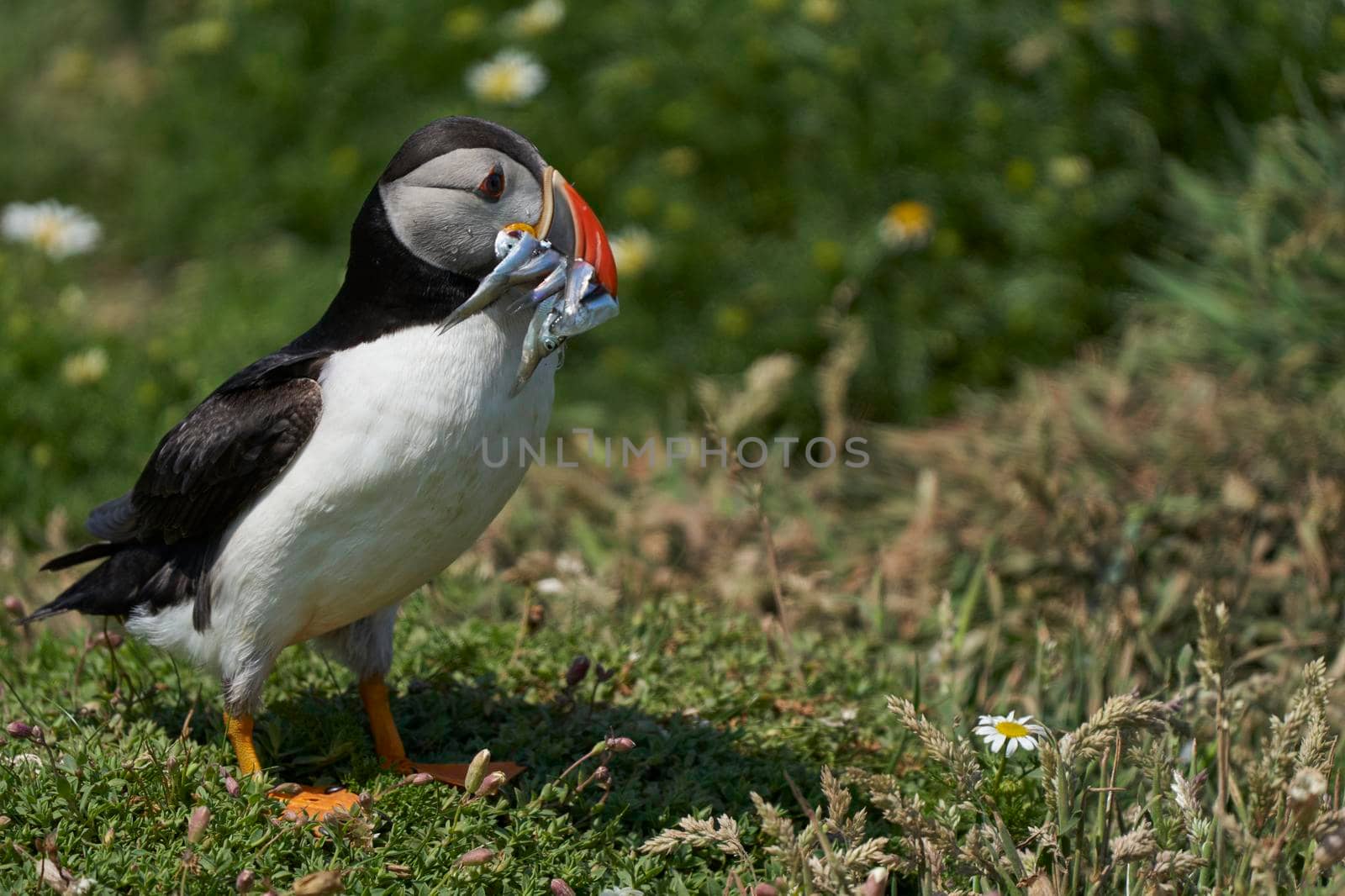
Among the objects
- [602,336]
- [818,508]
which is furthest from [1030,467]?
[602,336]

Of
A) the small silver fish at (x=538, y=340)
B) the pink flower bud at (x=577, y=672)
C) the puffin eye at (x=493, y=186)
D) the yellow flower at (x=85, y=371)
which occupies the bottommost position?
the pink flower bud at (x=577, y=672)

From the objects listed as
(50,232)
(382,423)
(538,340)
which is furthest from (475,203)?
(50,232)

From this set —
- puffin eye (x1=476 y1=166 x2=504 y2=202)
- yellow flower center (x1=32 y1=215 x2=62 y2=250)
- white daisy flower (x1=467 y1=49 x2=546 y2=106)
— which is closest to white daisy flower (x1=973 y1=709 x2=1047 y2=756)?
puffin eye (x1=476 y1=166 x2=504 y2=202)

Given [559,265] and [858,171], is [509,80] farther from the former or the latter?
[559,265]

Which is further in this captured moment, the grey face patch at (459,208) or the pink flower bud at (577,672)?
the pink flower bud at (577,672)

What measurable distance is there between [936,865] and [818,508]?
9.20 feet

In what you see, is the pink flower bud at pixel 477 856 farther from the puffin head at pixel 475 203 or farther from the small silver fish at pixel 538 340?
the puffin head at pixel 475 203

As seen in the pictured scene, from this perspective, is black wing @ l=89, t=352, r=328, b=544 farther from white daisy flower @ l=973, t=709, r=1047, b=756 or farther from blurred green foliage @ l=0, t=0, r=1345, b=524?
blurred green foliage @ l=0, t=0, r=1345, b=524

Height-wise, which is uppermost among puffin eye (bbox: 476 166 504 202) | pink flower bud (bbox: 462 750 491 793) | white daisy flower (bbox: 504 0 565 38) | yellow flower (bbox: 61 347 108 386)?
white daisy flower (bbox: 504 0 565 38)

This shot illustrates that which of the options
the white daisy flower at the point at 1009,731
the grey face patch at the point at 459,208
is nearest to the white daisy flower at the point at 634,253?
the grey face patch at the point at 459,208

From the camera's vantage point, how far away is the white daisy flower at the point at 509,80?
6.38m

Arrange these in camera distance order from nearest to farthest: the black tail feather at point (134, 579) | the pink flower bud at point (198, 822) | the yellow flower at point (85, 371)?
the pink flower bud at point (198, 822)
the black tail feather at point (134, 579)
the yellow flower at point (85, 371)

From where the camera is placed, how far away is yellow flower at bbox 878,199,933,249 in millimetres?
6016

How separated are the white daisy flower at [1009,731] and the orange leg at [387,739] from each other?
41.4 inches
